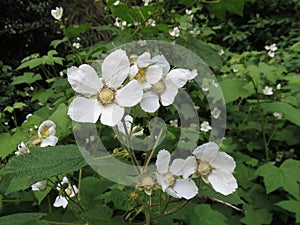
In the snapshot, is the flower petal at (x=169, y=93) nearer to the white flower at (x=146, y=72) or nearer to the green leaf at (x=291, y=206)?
the white flower at (x=146, y=72)

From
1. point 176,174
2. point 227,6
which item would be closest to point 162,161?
point 176,174

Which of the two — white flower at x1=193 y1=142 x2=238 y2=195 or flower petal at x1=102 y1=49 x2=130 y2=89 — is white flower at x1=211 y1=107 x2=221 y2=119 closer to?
white flower at x1=193 y1=142 x2=238 y2=195

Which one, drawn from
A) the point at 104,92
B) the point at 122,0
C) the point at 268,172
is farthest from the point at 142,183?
the point at 122,0

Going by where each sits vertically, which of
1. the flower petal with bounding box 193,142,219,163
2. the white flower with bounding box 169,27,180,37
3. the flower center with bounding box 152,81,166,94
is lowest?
the white flower with bounding box 169,27,180,37

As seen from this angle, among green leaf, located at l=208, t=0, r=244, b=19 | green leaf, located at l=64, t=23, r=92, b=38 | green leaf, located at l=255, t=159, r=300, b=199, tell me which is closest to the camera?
green leaf, located at l=208, t=0, r=244, b=19

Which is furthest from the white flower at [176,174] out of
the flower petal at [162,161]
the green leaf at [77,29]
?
the green leaf at [77,29]

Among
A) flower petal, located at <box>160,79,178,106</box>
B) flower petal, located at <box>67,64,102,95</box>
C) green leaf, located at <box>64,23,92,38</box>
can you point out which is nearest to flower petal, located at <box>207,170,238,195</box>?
flower petal, located at <box>160,79,178,106</box>

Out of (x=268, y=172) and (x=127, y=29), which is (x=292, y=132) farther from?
(x=127, y=29)
